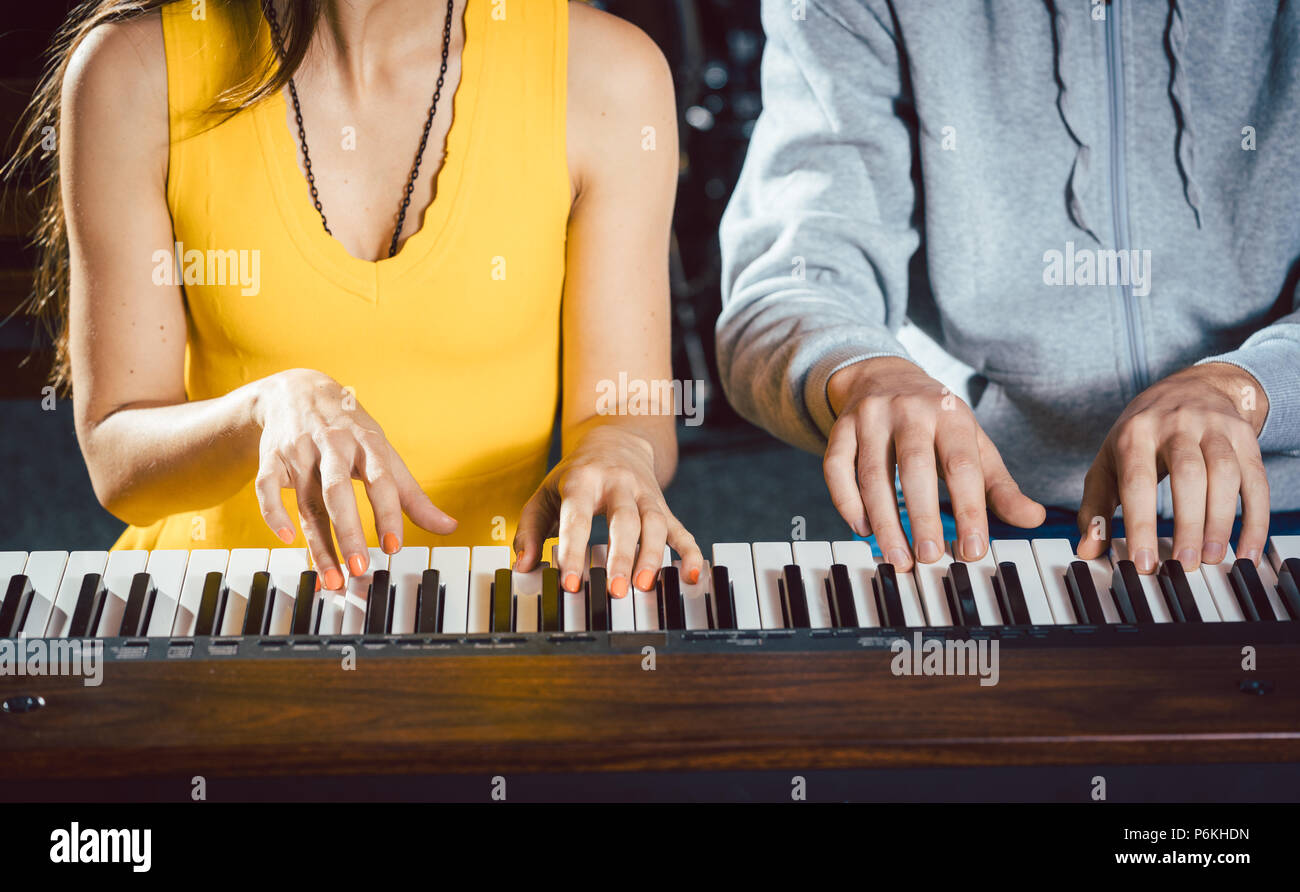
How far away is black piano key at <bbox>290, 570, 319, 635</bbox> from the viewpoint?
30.1 inches

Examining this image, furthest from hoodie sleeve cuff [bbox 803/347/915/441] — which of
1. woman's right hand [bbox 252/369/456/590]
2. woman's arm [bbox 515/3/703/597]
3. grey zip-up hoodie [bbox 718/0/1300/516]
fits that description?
woman's right hand [bbox 252/369/456/590]

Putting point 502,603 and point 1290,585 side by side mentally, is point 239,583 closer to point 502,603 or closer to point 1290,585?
point 502,603

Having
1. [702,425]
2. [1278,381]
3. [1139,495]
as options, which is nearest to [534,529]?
[1139,495]

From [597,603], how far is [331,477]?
9.0 inches

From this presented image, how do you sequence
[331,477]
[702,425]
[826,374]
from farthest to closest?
[702,425]
[826,374]
[331,477]

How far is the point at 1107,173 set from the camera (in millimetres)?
1196

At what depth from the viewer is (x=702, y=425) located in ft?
10.1

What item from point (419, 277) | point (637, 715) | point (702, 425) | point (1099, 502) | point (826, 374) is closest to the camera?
point (637, 715)

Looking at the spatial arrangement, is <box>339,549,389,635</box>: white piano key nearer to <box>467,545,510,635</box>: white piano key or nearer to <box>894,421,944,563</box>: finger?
<box>467,545,510,635</box>: white piano key

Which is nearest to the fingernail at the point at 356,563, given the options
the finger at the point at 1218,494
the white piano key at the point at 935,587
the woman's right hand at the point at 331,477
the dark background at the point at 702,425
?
the woman's right hand at the point at 331,477

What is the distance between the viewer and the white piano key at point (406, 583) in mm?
778

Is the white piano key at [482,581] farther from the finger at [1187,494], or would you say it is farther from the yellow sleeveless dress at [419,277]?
the finger at [1187,494]

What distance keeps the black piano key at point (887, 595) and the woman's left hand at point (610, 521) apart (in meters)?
0.14
